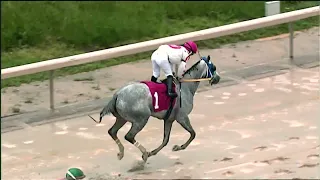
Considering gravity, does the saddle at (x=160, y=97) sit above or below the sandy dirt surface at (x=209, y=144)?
above

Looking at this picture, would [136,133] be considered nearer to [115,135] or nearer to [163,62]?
[115,135]

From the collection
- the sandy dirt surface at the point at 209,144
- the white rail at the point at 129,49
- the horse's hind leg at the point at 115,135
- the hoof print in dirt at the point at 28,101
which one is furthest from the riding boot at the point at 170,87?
the hoof print in dirt at the point at 28,101

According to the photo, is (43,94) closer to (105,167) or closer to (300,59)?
(105,167)

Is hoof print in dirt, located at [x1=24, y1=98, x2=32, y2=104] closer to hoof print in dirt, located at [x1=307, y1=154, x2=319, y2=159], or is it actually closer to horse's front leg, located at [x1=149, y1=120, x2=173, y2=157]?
horse's front leg, located at [x1=149, y1=120, x2=173, y2=157]

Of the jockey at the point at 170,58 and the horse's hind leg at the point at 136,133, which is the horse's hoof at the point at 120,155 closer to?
the horse's hind leg at the point at 136,133

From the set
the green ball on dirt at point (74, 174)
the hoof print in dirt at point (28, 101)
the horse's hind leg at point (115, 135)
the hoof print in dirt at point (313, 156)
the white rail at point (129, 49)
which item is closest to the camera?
the green ball on dirt at point (74, 174)

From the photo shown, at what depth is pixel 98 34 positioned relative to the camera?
12.5 m

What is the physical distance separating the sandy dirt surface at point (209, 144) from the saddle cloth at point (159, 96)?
0.56m

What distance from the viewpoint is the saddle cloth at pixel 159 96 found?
7.75 metres

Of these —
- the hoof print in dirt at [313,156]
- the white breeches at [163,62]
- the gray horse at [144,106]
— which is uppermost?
the white breeches at [163,62]

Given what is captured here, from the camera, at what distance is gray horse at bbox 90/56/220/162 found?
767 centimetres

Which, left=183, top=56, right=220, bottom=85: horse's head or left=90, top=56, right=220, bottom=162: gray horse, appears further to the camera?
left=183, top=56, right=220, bottom=85: horse's head

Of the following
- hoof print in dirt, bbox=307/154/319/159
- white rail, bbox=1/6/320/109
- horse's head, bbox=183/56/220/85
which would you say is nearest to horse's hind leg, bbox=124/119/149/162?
horse's head, bbox=183/56/220/85

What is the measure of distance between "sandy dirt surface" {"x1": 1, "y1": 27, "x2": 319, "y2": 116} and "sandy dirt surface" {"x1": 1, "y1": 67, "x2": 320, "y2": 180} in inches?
30.5
